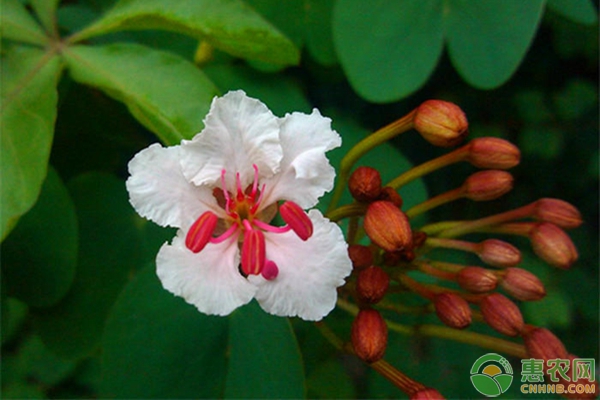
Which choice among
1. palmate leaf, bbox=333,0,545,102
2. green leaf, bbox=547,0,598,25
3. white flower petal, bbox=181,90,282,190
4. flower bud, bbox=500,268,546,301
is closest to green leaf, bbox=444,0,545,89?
palmate leaf, bbox=333,0,545,102

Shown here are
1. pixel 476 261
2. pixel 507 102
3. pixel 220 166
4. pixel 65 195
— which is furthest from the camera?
pixel 507 102

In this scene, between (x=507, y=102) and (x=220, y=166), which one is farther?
(x=507, y=102)

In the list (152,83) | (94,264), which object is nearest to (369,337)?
(152,83)

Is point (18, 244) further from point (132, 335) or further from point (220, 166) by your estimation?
point (220, 166)

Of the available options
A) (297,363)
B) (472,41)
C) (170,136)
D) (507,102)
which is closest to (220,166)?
(170,136)

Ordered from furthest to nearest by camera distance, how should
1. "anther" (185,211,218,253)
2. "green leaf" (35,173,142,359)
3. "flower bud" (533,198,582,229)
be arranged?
"green leaf" (35,173,142,359) → "flower bud" (533,198,582,229) → "anther" (185,211,218,253)

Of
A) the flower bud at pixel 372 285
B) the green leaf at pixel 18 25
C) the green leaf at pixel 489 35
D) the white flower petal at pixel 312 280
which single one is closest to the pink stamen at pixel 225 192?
the white flower petal at pixel 312 280

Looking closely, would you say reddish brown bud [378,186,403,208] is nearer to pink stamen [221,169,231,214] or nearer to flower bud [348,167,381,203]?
flower bud [348,167,381,203]
